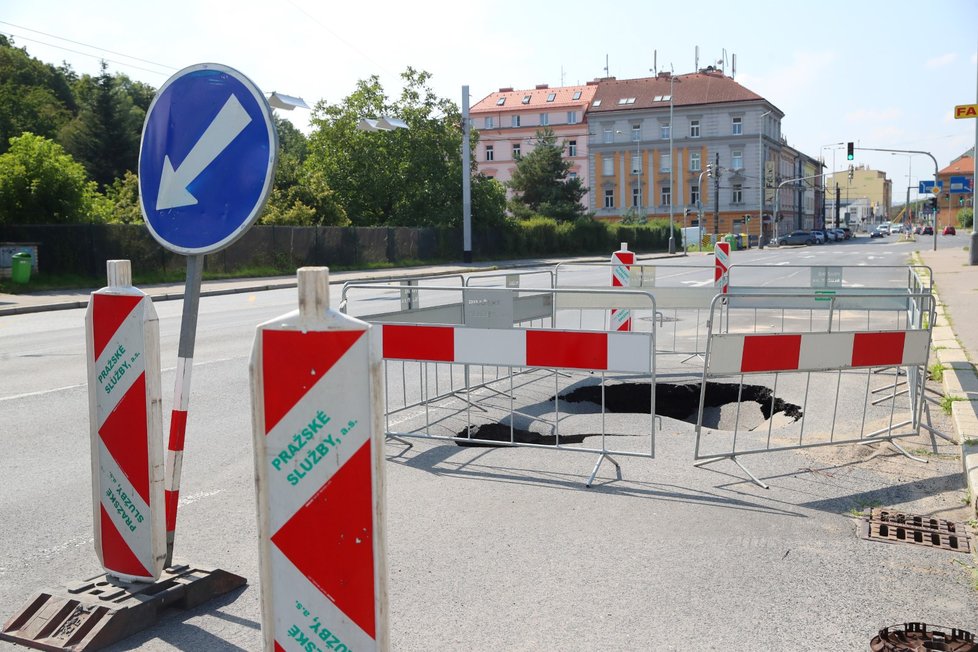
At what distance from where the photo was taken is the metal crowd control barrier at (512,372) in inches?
267

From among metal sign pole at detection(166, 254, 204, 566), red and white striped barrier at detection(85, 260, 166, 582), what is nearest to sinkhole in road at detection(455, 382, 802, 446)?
metal sign pole at detection(166, 254, 204, 566)

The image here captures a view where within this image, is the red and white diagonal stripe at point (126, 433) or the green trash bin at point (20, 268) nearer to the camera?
the red and white diagonal stripe at point (126, 433)

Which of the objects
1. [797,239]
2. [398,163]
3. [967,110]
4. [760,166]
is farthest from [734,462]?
[760,166]

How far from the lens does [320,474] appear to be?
103 inches

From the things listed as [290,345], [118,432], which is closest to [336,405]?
[290,345]

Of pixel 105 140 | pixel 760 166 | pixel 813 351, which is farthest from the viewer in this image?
pixel 760 166

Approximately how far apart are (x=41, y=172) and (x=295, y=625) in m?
28.9

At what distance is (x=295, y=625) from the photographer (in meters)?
2.68

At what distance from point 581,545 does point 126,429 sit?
2361 millimetres

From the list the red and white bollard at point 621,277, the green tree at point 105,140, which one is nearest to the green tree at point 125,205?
the green tree at point 105,140

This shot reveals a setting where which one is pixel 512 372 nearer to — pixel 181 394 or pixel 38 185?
pixel 181 394

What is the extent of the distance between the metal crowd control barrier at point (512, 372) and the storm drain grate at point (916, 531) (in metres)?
1.61

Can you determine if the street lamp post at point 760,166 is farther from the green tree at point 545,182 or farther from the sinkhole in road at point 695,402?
the sinkhole in road at point 695,402

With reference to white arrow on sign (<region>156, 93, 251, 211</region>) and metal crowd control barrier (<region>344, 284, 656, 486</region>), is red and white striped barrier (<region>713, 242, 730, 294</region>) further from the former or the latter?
white arrow on sign (<region>156, 93, 251, 211</region>)
